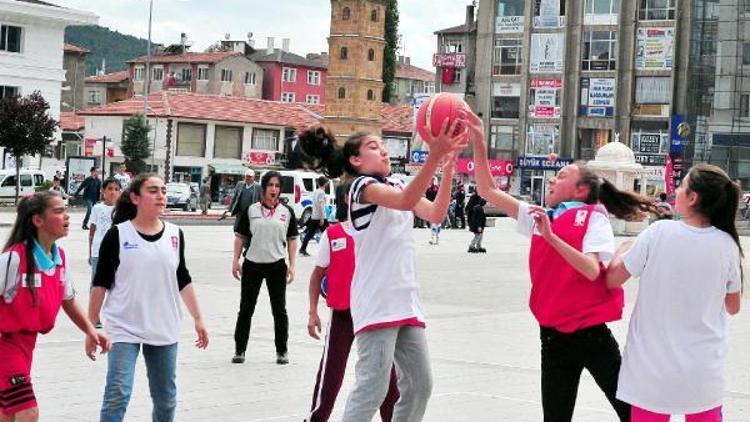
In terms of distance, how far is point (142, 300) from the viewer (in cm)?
705

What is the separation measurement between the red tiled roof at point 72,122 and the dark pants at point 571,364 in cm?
9674

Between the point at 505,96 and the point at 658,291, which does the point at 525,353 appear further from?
the point at 505,96

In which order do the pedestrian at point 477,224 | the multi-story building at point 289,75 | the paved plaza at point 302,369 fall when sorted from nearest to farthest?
1. the paved plaza at point 302,369
2. the pedestrian at point 477,224
3. the multi-story building at point 289,75

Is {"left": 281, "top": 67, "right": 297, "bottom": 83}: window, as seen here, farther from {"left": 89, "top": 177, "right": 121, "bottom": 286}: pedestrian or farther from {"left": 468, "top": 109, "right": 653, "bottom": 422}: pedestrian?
{"left": 468, "top": 109, "right": 653, "bottom": 422}: pedestrian

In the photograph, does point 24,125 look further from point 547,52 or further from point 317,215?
point 547,52

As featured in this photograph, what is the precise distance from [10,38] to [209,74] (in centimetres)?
4985

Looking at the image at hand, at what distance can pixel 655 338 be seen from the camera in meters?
5.93

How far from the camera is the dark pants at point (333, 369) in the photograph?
310 inches

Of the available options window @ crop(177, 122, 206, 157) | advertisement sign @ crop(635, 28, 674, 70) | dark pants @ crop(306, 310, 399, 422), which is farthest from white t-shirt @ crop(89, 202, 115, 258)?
window @ crop(177, 122, 206, 157)

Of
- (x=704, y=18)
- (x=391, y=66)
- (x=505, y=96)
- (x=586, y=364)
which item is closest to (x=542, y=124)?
(x=505, y=96)

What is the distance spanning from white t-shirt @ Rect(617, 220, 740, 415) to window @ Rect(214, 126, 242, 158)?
8401cm

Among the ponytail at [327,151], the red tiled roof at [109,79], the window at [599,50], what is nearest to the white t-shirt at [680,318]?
the ponytail at [327,151]

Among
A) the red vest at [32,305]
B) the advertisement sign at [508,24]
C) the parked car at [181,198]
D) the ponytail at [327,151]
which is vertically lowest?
the parked car at [181,198]

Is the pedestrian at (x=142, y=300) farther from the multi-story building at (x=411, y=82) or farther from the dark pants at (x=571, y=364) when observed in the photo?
the multi-story building at (x=411, y=82)
